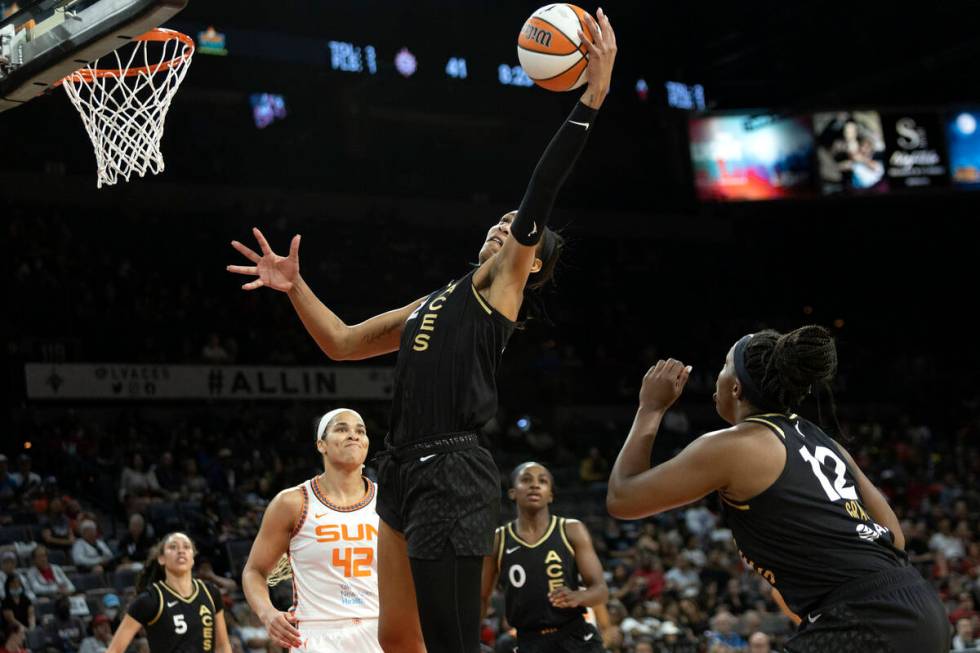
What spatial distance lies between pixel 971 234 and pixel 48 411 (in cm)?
2134

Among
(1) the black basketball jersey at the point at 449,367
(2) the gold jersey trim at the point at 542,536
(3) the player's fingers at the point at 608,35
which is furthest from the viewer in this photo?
(2) the gold jersey trim at the point at 542,536

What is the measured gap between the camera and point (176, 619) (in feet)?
28.0

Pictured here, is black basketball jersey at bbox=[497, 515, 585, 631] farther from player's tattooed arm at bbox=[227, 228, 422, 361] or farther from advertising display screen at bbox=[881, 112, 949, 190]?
advertising display screen at bbox=[881, 112, 949, 190]

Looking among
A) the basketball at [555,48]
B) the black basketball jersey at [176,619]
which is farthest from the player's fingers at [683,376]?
the black basketball jersey at [176,619]

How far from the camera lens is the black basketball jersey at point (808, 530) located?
10.9 ft

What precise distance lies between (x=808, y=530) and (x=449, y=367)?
3.82 ft

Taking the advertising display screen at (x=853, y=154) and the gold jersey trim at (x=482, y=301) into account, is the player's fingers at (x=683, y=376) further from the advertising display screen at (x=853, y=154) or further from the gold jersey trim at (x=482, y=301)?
the advertising display screen at (x=853, y=154)

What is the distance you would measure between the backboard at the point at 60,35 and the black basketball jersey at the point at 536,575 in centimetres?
395

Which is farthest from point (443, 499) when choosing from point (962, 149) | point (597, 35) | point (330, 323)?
point (962, 149)

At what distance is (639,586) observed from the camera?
48.2 feet

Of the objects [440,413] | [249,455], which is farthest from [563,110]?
[440,413]

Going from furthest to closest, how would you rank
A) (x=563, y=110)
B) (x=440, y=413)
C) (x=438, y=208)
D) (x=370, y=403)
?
1. (x=563, y=110)
2. (x=438, y=208)
3. (x=370, y=403)
4. (x=440, y=413)

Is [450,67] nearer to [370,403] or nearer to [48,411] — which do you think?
[370,403]

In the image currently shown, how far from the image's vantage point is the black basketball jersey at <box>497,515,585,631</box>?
7.49 metres
